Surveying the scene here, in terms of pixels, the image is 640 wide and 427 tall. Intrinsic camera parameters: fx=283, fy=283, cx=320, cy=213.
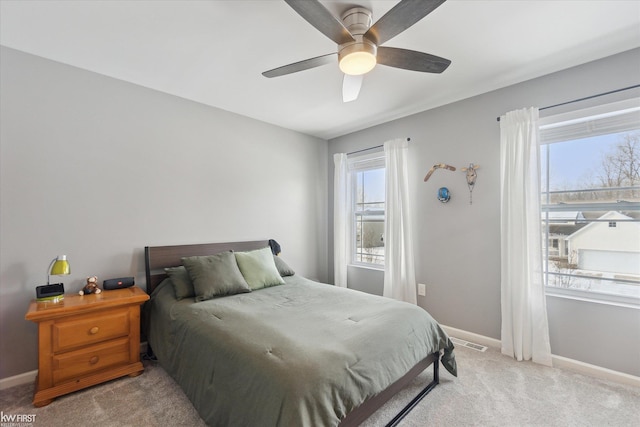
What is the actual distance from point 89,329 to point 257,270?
1.34 m

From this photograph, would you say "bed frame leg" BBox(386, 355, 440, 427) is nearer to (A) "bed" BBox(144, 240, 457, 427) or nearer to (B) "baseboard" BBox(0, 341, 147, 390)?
(A) "bed" BBox(144, 240, 457, 427)

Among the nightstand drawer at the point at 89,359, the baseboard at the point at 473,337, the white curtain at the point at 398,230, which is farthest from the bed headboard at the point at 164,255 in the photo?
the baseboard at the point at 473,337

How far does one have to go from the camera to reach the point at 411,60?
71.5 inches

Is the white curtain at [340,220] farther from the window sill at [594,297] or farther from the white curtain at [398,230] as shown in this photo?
the window sill at [594,297]

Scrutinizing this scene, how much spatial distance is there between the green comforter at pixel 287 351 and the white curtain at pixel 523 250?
834 mm

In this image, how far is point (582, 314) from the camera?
2293 millimetres

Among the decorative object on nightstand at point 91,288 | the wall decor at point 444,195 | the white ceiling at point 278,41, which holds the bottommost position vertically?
the decorative object on nightstand at point 91,288

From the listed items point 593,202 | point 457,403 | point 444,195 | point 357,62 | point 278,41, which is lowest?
point 457,403

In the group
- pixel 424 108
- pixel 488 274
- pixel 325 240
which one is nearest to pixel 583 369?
pixel 488 274

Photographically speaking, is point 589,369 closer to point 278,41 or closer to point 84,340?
point 278,41

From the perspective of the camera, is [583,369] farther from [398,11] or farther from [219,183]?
[219,183]

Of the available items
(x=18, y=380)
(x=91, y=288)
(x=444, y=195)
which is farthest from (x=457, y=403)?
(x=18, y=380)

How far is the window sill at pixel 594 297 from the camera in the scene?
214 centimetres

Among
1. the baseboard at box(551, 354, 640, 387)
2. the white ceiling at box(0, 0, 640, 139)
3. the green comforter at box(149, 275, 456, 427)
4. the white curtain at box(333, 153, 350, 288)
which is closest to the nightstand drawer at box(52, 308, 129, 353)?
the green comforter at box(149, 275, 456, 427)
